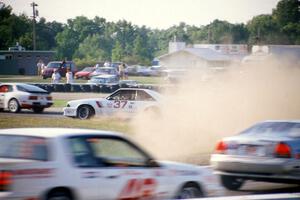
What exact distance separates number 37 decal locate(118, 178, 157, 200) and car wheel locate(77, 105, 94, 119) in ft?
53.2

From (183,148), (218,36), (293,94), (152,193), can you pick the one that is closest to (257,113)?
(293,94)

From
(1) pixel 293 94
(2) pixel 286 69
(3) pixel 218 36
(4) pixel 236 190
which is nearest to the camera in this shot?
(4) pixel 236 190

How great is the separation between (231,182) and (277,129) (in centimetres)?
126

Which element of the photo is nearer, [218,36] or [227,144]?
[227,144]

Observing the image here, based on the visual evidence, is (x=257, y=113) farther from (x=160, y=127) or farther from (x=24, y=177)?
(x=24, y=177)

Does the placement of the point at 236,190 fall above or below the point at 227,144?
below

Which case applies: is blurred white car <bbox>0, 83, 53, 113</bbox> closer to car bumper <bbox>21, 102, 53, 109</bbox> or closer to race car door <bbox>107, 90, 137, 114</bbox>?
car bumper <bbox>21, 102, 53, 109</bbox>

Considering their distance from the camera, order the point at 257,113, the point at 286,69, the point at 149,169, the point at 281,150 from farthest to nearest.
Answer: the point at 286,69
the point at 257,113
the point at 281,150
the point at 149,169

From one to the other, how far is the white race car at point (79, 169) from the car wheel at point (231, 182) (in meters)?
2.70

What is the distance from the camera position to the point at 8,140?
821 cm

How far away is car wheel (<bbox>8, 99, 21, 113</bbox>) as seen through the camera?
92.0ft

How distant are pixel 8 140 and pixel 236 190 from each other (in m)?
5.21

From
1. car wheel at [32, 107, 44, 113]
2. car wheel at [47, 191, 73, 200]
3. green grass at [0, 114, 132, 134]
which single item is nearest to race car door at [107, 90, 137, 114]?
green grass at [0, 114, 132, 134]

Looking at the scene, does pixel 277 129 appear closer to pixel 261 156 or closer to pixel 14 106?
pixel 261 156
